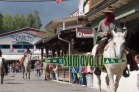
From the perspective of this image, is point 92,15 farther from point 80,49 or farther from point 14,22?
point 14,22

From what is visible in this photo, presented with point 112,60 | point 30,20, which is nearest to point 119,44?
point 112,60

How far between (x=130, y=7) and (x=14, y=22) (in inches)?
5063

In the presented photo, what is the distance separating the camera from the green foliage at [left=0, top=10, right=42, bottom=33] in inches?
5468

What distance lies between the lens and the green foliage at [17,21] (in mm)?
138875

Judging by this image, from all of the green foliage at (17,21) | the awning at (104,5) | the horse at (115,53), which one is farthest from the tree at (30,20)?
the horse at (115,53)

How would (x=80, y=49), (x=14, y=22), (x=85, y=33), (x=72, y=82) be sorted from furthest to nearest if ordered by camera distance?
(x=14, y=22) < (x=80, y=49) < (x=72, y=82) < (x=85, y=33)

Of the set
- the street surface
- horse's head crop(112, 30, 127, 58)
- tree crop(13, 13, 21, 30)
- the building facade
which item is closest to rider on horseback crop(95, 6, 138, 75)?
horse's head crop(112, 30, 127, 58)

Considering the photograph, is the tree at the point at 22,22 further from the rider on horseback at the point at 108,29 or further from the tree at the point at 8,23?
the rider on horseback at the point at 108,29

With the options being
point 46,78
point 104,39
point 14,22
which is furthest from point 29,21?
point 104,39

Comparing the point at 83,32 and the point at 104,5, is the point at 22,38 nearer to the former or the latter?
the point at 83,32

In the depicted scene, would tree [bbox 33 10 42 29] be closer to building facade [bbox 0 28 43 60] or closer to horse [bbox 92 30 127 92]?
building facade [bbox 0 28 43 60]

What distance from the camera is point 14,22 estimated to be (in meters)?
144

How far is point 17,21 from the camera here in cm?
14625

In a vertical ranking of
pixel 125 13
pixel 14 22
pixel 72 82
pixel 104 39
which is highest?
pixel 14 22
